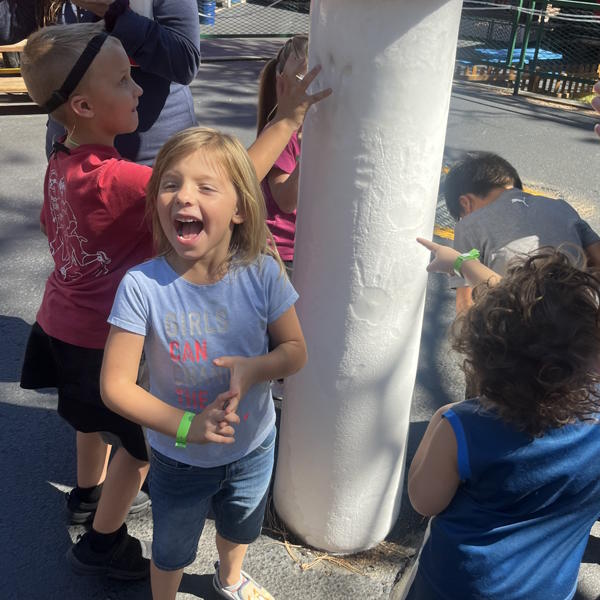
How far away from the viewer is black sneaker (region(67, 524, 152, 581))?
222 centimetres

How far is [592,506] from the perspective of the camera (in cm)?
142

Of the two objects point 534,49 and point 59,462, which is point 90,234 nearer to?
point 59,462

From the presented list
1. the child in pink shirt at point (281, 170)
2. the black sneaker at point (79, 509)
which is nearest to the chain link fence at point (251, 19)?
the child in pink shirt at point (281, 170)

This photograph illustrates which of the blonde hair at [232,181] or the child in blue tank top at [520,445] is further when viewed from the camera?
the blonde hair at [232,181]

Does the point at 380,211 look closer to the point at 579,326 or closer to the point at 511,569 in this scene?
the point at 579,326

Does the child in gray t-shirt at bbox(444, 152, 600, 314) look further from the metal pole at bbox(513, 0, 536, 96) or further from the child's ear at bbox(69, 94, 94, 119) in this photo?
the metal pole at bbox(513, 0, 536, 96)

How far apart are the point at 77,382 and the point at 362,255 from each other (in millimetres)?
857

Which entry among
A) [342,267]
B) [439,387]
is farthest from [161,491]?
[439,387]

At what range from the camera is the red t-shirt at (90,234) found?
1775mm

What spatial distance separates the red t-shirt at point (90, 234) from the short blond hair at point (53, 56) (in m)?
0.16

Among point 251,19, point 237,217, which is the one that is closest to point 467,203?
point 237,217

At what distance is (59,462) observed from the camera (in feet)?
9.06

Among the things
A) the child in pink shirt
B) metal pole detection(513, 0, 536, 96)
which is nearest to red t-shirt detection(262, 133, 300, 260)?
the child in pink shirt

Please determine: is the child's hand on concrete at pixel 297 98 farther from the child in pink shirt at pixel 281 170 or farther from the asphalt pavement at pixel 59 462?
the asphalt pavement at pixel 59 462
